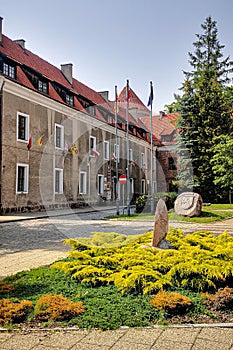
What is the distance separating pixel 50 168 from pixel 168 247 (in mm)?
19465

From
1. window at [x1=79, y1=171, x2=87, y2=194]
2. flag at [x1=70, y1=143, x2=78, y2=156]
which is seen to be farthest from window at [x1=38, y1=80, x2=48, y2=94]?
window at [x1=79, y1=171, x2=87, y2=194]

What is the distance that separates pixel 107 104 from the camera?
36.7 meters

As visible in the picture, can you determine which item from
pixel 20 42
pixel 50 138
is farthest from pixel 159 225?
pixel 20 42

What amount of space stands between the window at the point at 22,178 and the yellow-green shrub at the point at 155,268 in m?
16.2

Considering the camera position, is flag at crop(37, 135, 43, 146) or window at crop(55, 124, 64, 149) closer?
flag at crop(37, 135, 43, 146)

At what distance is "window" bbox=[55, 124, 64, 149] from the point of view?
27.0m

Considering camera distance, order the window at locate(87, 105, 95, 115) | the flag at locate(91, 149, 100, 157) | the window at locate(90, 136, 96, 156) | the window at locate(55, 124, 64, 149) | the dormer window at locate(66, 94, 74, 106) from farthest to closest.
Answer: the window at locate(90, 136, 96, 156) < the window at locate(87, 105, 95, 115) < the flag at locate(91, 149, 100, 157) < the dormer window at locate(66, 94, 74, 106) < the window at locate(55, 124, 64, 149)

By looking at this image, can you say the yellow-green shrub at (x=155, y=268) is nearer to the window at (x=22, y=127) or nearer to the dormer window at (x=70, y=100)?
the window at (x=22, y=127)

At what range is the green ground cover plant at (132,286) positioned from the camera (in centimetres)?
436

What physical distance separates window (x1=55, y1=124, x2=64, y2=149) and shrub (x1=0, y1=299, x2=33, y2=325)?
897 inches

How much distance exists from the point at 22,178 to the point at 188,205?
10.3 meters

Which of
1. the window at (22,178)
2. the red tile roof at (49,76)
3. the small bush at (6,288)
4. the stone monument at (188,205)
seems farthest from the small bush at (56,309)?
the red tile roof at (49,76)

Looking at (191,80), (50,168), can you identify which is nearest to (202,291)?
(50,168)

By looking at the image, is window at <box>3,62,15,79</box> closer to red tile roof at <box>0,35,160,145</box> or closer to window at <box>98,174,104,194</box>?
red tile roof at <box>0,35,160,145</box>
